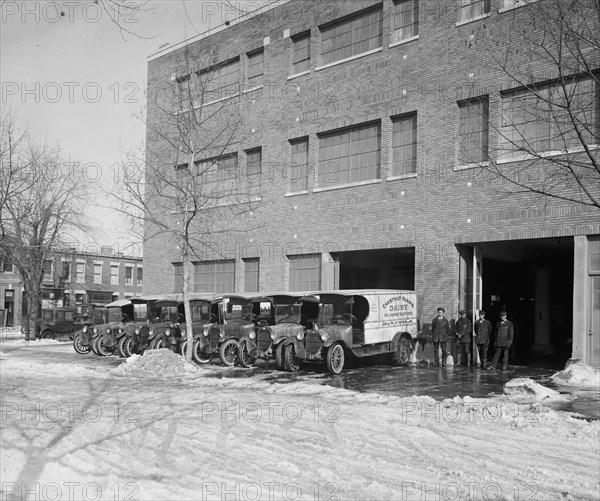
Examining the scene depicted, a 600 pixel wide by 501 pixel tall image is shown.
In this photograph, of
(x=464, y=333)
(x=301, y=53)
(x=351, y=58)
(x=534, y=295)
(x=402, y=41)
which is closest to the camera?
(x=464, y=333)

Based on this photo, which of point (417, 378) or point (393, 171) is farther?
point (393, 171)

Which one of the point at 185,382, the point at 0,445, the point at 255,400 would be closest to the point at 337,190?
the point at 185,382

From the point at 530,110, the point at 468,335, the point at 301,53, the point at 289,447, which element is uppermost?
the point at 301,53

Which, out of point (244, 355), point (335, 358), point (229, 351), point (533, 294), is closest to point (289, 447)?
point (335, 358)

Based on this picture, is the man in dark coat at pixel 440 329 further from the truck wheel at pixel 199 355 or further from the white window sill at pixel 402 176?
the truck wheel at pixel 199 355

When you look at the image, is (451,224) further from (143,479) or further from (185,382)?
(143,479)

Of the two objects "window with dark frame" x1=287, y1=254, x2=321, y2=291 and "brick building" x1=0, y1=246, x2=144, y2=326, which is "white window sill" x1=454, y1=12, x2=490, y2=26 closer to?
"window with dark frame" x1=287, y1=254, x2=321, y2=291

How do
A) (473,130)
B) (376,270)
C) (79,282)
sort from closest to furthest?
(473,130) → (376,270) → (79,282)

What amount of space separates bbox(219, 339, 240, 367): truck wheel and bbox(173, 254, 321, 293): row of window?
5159 millimetres

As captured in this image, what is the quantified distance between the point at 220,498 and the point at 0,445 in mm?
3526

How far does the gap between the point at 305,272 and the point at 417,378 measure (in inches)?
332

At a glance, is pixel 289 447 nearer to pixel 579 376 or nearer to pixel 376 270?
pixel 579 376

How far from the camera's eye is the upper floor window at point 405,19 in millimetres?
21070

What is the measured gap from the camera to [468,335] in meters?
18.4
